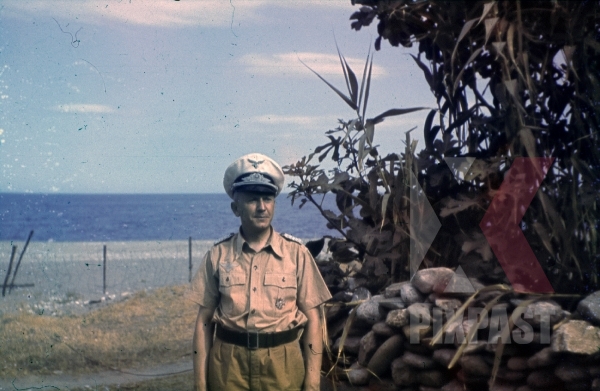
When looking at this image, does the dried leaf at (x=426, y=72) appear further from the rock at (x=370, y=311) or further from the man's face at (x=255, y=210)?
the man's face at (x=255, y=210)

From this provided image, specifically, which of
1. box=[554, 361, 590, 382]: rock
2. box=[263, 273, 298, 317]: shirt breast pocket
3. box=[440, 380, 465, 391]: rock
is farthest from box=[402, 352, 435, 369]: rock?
box=[263, 273, 298, 317]: shirt breast pocket

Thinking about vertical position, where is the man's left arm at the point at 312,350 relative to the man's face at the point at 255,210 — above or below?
below

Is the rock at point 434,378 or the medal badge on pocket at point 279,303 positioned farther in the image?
the rock at point 434,378

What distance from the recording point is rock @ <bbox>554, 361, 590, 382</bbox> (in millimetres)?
2988

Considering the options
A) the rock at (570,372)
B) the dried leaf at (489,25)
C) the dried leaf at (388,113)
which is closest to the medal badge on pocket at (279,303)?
the rock at (570,372)

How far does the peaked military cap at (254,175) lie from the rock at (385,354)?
127 cm

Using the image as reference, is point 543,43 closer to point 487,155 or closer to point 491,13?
point 491,13

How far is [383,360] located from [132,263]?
11210 millimetres

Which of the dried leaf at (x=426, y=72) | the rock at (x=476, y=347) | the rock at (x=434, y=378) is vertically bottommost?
the rock at (x=434, y=378)

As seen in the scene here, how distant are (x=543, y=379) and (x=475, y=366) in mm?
327

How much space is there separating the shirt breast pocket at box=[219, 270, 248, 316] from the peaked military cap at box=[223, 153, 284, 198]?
35 cm

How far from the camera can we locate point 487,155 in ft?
13.3

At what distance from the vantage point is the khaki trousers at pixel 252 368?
2701 mm

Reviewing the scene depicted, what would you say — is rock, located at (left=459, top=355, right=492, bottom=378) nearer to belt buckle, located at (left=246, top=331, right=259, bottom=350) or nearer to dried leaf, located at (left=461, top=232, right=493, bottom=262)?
dried leaf, located at (left=461, top=232, right=493, bottom=262)
